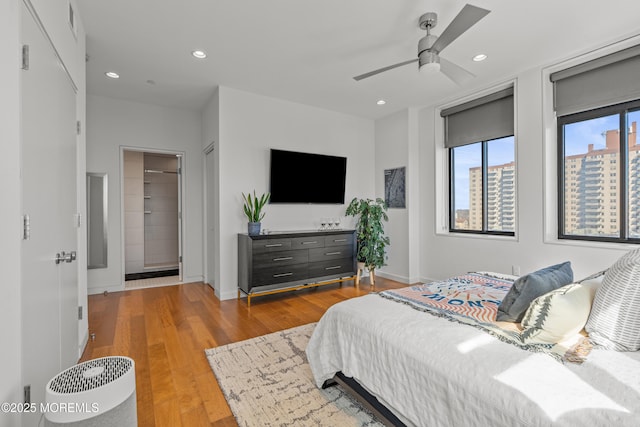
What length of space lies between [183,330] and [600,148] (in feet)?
15.2

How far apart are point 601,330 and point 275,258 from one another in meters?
3.11

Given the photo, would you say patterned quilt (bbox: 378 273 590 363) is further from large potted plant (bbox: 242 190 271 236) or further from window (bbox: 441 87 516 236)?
large potted plant (bbox: 242 190 271 236)

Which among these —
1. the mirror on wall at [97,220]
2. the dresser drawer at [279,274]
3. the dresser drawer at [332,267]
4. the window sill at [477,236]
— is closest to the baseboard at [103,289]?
the mirror on wall at [97,220]

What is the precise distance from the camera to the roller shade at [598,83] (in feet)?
9.03

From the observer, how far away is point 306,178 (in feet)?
14.9

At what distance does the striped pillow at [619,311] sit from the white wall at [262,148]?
11.7 feet

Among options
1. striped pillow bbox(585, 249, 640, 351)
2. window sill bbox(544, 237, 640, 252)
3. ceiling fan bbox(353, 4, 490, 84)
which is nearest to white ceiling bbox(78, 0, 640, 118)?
ceiling fan bbox(353, 4, 490, 84)

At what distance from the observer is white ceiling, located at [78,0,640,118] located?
2377mm

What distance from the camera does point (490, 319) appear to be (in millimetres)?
1632

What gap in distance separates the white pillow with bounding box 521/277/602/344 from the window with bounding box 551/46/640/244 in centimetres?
226

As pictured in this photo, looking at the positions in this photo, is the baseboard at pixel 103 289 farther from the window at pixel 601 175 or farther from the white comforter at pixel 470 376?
the window at pixel 601 175

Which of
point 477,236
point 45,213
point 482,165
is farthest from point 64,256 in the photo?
point 482,165

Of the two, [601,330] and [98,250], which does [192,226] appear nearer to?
[98,250]

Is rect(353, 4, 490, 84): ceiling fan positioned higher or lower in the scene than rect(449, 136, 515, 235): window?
higher
